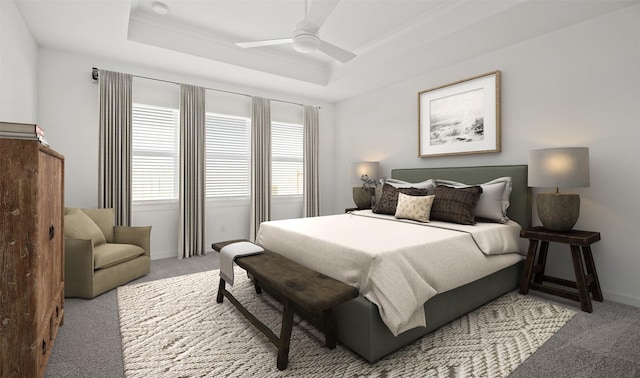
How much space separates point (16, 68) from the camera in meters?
2.68

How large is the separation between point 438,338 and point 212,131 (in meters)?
4.01

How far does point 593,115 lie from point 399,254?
249 cm

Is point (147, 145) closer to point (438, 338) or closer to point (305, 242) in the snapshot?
point (305, 242)

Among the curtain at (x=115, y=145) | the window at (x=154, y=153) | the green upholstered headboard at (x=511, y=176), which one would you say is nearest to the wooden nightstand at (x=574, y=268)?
the green upholstered headboard at (x=511, y=176)

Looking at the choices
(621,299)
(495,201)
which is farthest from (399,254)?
(621,299)

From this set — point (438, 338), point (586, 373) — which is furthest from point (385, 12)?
point (586, 373)

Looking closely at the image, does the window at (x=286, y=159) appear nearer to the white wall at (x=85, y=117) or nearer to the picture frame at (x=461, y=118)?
the white wall at (x=85, y=117)

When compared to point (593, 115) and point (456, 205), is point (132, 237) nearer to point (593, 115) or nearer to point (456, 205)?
point (456, 205)

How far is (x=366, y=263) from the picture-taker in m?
1.88

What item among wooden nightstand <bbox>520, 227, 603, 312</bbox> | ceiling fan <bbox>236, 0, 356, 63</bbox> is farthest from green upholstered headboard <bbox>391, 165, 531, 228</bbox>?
ceiling fan <bbox>236, 0, 356, 63</bbox>

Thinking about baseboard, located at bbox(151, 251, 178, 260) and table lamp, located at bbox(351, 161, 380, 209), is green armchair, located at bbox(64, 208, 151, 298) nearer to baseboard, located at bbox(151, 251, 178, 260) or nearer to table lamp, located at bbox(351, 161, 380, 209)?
baseboard, located at bbox(151, 251, 178, 260)

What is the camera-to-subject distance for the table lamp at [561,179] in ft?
8.54

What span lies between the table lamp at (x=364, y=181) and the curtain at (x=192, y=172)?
90.0 inches

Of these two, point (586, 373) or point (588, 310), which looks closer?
point (586, 373)
